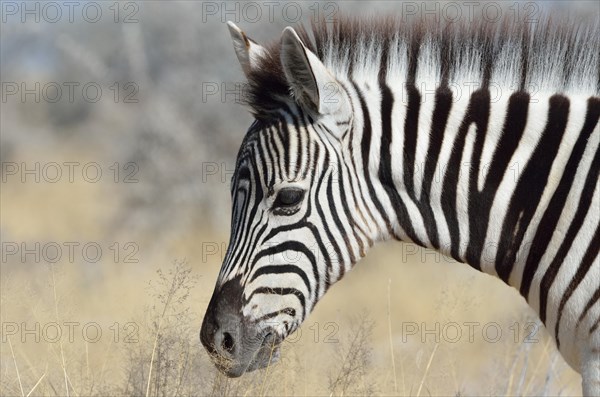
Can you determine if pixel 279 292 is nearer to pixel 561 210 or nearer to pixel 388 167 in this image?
pixel 388 167

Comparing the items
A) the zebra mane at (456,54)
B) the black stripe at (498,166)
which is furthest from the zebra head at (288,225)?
the black stripe at (498,166)

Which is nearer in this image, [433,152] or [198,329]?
[433,152]

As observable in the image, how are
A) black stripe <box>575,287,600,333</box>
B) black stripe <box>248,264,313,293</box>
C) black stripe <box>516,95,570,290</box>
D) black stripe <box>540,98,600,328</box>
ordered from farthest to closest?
1. black stripe <box>248,264,313,293</box>
2. black stripe <box>516,95,570,290</box>
3. black stripe <box>540,98,600,328</box>
4. black stripe <box>575,287,600,333</box>

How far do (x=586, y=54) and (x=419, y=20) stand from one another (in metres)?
0.83

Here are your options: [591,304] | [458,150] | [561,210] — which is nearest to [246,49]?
[458,150]

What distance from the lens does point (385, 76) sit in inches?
163

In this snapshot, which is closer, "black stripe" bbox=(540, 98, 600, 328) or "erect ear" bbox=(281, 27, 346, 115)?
"black stripe" bbox=(540, 98, 600, 328)

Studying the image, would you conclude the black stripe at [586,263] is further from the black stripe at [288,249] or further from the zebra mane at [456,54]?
the black stripe at [288,249]

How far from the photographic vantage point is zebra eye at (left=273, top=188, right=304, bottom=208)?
12.9 feet

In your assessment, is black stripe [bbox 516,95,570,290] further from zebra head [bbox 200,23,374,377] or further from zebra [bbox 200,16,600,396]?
zebra head [bbox 200,23,374,377]

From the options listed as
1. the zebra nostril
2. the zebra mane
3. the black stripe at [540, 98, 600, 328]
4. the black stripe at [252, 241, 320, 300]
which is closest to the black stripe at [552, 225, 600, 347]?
the black stripe at [540, 98, 600, 328]

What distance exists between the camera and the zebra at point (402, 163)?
3861mm

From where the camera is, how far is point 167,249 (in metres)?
15.7

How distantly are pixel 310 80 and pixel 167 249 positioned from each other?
39.8 ft
